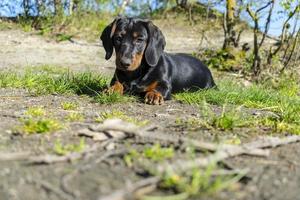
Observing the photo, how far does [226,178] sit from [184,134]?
0.98 m

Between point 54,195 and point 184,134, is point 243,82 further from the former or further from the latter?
point 54,195

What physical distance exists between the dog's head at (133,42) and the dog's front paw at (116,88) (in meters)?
0.21

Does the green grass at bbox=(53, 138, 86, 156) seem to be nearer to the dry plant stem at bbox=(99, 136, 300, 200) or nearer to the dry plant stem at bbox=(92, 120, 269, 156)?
the dry plant stem at bbox=(92, 120, 269, 156)

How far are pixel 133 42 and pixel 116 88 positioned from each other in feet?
1.64

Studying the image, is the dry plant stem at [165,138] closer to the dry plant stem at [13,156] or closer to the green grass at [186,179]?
the green grass at [186,179]

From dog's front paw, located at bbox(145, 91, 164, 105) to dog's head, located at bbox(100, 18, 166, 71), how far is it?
0.33 meters

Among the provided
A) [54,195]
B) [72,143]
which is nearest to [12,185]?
[54,195]

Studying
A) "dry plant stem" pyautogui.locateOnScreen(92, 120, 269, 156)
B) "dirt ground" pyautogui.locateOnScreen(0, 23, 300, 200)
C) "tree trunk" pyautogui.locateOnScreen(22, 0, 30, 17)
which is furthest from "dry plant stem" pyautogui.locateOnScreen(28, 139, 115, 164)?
"tree trunk" pyautogui.locateOnScreen(22, 0, 30, 17)

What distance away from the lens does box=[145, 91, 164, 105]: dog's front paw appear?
15.8 feet

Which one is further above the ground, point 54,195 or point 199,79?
point 54,195

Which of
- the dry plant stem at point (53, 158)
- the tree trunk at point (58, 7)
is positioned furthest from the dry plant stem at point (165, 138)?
the tree trunk at point (58, 7)

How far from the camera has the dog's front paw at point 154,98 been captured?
4827mm

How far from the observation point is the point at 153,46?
209 inches

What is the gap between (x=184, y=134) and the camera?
317 centimetres
